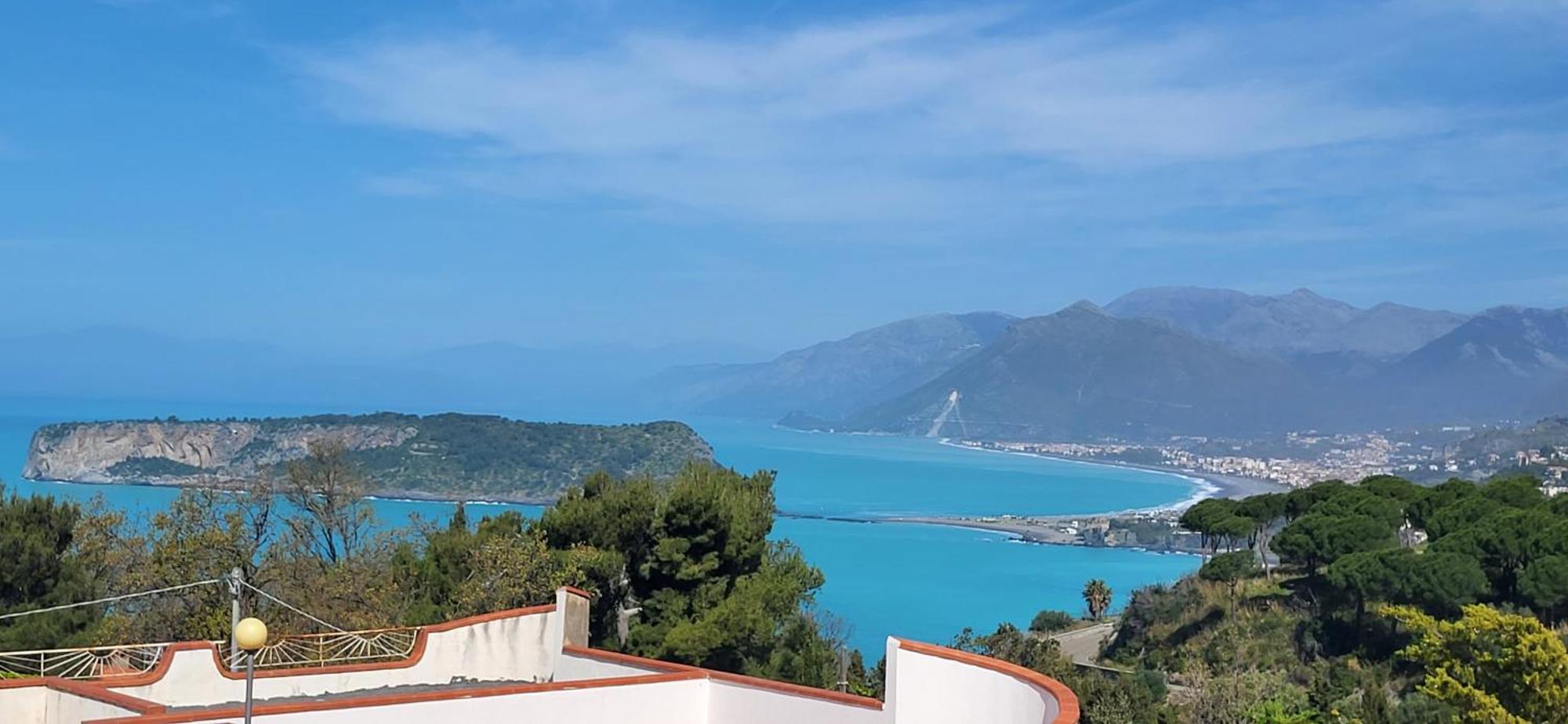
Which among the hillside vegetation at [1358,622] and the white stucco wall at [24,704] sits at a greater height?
the white stucco wall at [24,704]

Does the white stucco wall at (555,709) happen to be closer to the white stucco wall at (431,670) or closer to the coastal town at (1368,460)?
the white stucco wall at (431,670)

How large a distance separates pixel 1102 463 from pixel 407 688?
184 meters

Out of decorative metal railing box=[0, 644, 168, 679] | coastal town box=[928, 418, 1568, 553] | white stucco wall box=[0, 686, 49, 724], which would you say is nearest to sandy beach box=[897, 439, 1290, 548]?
coastal town box=[928, 418, 1568, 553]

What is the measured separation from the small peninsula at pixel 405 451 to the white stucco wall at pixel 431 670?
6923 cm

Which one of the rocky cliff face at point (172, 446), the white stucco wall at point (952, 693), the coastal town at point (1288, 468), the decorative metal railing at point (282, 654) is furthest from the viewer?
the coastal town at point (1288, 468)

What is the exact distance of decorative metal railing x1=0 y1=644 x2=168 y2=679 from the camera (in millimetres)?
10164

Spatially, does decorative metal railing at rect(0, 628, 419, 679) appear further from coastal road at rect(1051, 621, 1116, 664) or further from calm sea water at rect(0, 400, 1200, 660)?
coastal road at rect(1051, 621, 1116, 664)

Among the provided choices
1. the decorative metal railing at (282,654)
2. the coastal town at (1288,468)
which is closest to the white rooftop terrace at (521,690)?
the decorative metal railing at (282,654)

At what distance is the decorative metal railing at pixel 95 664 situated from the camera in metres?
10.2

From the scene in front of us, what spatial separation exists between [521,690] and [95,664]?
359 cm

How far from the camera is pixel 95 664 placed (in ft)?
34.9

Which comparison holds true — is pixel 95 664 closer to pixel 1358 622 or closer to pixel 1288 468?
pixel 1358 622

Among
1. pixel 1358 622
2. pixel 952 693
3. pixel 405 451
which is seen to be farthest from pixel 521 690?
pixel 405 451

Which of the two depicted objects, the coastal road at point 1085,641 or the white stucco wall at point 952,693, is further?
the coastal road at point 1085,641
